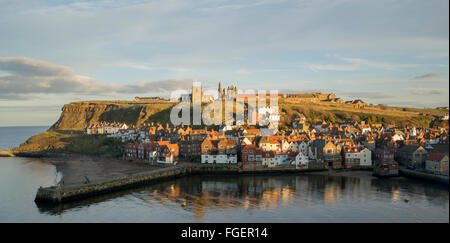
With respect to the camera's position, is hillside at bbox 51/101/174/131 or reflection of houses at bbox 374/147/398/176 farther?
hillside at bbox 51/101/174/131

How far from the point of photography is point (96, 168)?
44.5 meters

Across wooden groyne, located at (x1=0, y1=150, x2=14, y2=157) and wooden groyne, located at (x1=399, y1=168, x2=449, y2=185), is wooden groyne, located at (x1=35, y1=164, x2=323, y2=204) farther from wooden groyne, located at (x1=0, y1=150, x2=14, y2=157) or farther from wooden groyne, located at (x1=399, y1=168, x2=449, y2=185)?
wooden groyne, located at (x1=0, y1=150, x2=14, y2=157)

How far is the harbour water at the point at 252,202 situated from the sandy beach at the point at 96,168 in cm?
312

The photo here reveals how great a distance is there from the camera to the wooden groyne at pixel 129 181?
28984 mm

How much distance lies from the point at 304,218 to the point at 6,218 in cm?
2167

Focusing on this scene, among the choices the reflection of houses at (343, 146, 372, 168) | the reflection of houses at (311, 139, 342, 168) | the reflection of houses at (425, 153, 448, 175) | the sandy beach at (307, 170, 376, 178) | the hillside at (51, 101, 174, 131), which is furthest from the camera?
the hillside at (51, 101, 174, 131)

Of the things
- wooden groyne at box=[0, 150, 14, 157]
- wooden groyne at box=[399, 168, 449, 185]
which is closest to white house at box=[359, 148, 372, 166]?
wooden groyne at box=[399, 168, 449, 185]

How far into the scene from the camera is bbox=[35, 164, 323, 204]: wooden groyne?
28984 mm

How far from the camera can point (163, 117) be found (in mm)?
100312

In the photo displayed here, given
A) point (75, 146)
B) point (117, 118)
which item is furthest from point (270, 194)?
point (117, 118)

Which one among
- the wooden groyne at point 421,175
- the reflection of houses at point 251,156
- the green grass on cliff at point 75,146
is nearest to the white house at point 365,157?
the wooden groyne at point 421,175

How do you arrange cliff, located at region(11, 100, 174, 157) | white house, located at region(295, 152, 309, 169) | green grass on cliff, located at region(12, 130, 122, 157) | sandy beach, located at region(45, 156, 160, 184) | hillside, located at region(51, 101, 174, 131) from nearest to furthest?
sandy beach, located at region(45, 156, 160, 184), white house, located at region(295, 152, 309, 169), green grass on cliff, located at region(12, 130, 122, 157), cliff, located at region(11, 100, 174, 157), hillside, located at region(51, 101, 174, 131)

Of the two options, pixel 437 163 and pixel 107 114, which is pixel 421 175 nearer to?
pixel 437 163

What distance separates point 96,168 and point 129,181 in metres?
12.1
